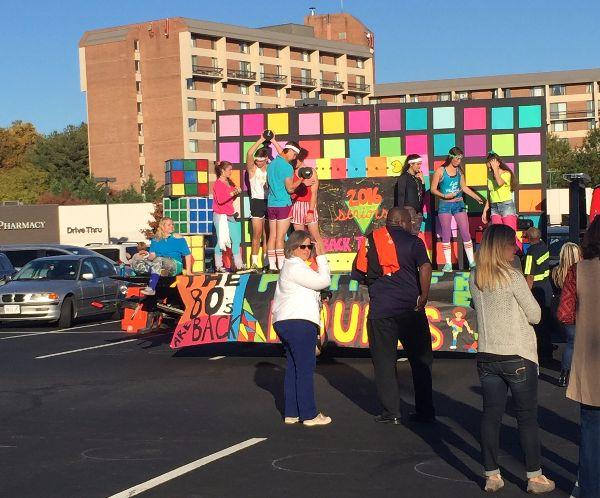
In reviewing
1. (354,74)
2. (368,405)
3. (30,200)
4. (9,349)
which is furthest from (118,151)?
(368,405)

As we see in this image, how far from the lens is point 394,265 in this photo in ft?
33.2

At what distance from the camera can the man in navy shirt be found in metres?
10.1

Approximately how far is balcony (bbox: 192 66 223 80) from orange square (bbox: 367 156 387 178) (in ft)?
288

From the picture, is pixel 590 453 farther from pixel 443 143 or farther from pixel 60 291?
pixel 60 291

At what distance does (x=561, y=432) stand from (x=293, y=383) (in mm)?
2399

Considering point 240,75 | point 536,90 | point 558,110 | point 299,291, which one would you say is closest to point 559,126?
point 558,110

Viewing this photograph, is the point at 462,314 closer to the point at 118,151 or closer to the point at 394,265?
the point at 394,265

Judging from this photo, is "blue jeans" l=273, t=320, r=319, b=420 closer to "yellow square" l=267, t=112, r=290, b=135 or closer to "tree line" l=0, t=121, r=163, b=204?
"yellow square" l=267, t=112, r=290, b=135

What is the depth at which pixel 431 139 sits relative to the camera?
16.3m

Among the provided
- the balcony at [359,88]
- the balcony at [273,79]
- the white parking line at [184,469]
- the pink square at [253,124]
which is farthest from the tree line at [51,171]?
the white parking line at [184,469]

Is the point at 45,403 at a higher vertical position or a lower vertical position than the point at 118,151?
lower

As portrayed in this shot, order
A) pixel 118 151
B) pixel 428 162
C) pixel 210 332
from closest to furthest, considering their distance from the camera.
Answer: pixel 210 332 < pixel 428 162 < pixel 118 151

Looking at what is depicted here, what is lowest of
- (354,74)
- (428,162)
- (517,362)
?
(517,362)

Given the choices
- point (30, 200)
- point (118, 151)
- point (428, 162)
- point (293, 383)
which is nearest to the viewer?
point (293, 383)
